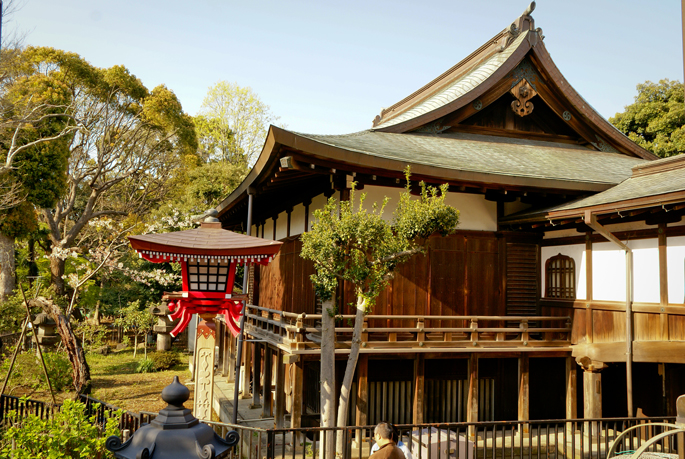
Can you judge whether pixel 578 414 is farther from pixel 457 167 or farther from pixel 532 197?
pixel 457 167

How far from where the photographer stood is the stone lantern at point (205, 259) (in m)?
6.39

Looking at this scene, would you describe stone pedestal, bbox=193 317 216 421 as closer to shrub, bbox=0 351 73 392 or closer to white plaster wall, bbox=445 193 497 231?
white plaster wall, bbox=445 193 497 231

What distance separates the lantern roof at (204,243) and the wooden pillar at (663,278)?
696 centimetres

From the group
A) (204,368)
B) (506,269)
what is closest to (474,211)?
(506,269)

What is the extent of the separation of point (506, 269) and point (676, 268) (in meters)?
3.42

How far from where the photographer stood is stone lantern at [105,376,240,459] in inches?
116

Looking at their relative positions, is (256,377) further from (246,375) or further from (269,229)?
(269,229)

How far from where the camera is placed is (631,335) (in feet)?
32.3

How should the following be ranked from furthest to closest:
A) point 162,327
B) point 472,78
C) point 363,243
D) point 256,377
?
point 162,327 < point 472,78 < point 256,377 < point 363,243

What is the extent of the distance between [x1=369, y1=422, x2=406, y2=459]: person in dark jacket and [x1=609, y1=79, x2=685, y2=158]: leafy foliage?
2378 centimetres

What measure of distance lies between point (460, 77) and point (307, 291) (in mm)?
9113

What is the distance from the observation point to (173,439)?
300cm

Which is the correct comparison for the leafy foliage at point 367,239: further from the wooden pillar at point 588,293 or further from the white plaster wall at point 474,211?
the wooden pillar at point 588,293

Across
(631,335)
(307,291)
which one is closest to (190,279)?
(307,291)
